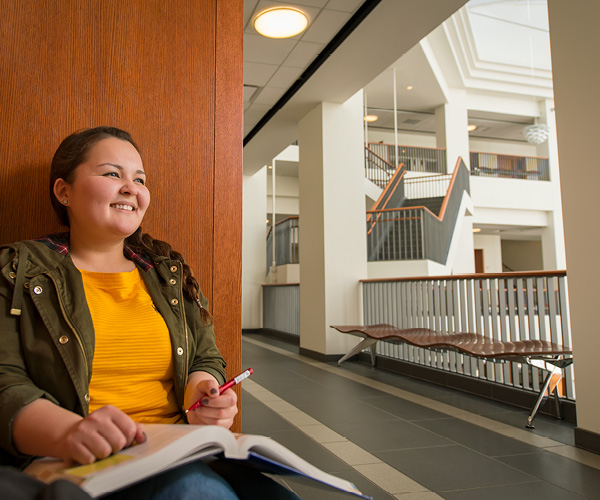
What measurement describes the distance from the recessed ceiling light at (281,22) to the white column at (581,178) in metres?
2.46

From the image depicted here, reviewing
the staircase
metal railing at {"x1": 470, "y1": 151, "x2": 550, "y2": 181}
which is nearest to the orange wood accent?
metal railing at {"x1": 470, "y1": 151, "x2": 550, "y2": 181}

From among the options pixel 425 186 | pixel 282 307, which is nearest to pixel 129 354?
pixel 282 307

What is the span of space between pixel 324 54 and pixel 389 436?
428 centimetres

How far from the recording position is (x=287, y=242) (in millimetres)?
12102

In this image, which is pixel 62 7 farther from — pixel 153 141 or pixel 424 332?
pixel 424 332

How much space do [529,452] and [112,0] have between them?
3.03 m

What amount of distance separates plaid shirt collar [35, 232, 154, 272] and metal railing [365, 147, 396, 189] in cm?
1269

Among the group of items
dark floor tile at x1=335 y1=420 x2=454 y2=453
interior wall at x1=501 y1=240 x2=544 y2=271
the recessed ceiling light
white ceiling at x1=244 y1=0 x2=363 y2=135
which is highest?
white ceiling at x1=244 y1=0 x2=363 y2=135

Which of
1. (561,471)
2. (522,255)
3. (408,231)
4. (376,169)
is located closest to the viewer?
(561,471)

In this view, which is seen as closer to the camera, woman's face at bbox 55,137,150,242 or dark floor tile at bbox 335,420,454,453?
Answer: woman's face at bbox 55,137,150,242

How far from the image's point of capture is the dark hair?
1279 millimetres

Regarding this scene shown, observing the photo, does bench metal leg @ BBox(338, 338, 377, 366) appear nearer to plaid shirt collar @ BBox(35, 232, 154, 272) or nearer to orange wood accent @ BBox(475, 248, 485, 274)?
plaid shirt collar @ BBox(35, 232, 154, 272)

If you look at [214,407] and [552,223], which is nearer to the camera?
[214,407]

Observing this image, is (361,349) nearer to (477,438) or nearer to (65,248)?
(477,438)
